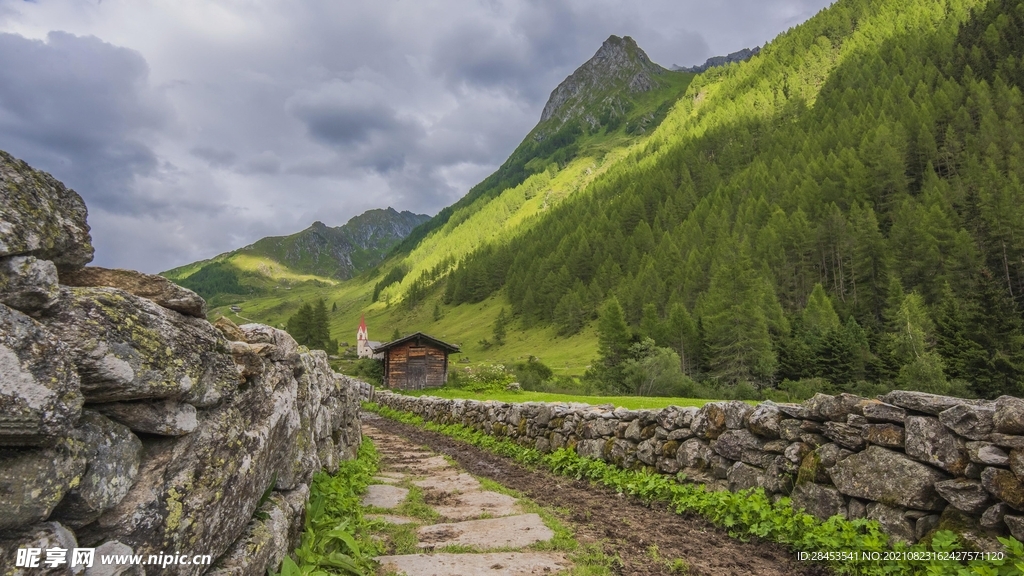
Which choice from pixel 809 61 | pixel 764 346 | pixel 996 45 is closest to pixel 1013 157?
pixel 996 45

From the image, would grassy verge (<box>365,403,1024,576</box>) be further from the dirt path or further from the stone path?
the stone path

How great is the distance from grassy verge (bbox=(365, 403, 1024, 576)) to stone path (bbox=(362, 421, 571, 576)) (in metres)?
2.64

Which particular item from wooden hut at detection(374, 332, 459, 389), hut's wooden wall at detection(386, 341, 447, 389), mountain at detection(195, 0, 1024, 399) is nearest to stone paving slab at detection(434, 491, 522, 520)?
mountain at detection(195, 0, 1024, 399)

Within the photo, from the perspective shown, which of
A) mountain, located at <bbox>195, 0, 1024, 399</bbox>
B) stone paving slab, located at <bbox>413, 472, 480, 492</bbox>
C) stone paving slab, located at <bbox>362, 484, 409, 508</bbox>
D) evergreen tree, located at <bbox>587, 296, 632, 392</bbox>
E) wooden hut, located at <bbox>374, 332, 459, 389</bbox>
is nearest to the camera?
stone paving slab, located at <bbox>362, 484, 409, 508</bbox>

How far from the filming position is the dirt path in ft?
20.7

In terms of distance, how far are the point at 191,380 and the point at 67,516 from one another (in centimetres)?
107

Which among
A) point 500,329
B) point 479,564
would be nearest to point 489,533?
point 479,564

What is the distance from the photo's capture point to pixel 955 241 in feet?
251

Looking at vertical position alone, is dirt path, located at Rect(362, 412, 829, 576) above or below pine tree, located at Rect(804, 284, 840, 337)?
below

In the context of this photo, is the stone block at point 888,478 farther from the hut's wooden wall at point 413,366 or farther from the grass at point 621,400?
the hut's wooden wall at point 413,366

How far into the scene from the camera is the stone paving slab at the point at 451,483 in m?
11.1

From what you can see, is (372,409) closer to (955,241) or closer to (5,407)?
(5,407)

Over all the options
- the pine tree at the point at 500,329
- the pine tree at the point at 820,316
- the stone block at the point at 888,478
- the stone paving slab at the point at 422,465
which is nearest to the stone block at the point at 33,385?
the stone block at the point at 888,478

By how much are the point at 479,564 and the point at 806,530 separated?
4499 mm
